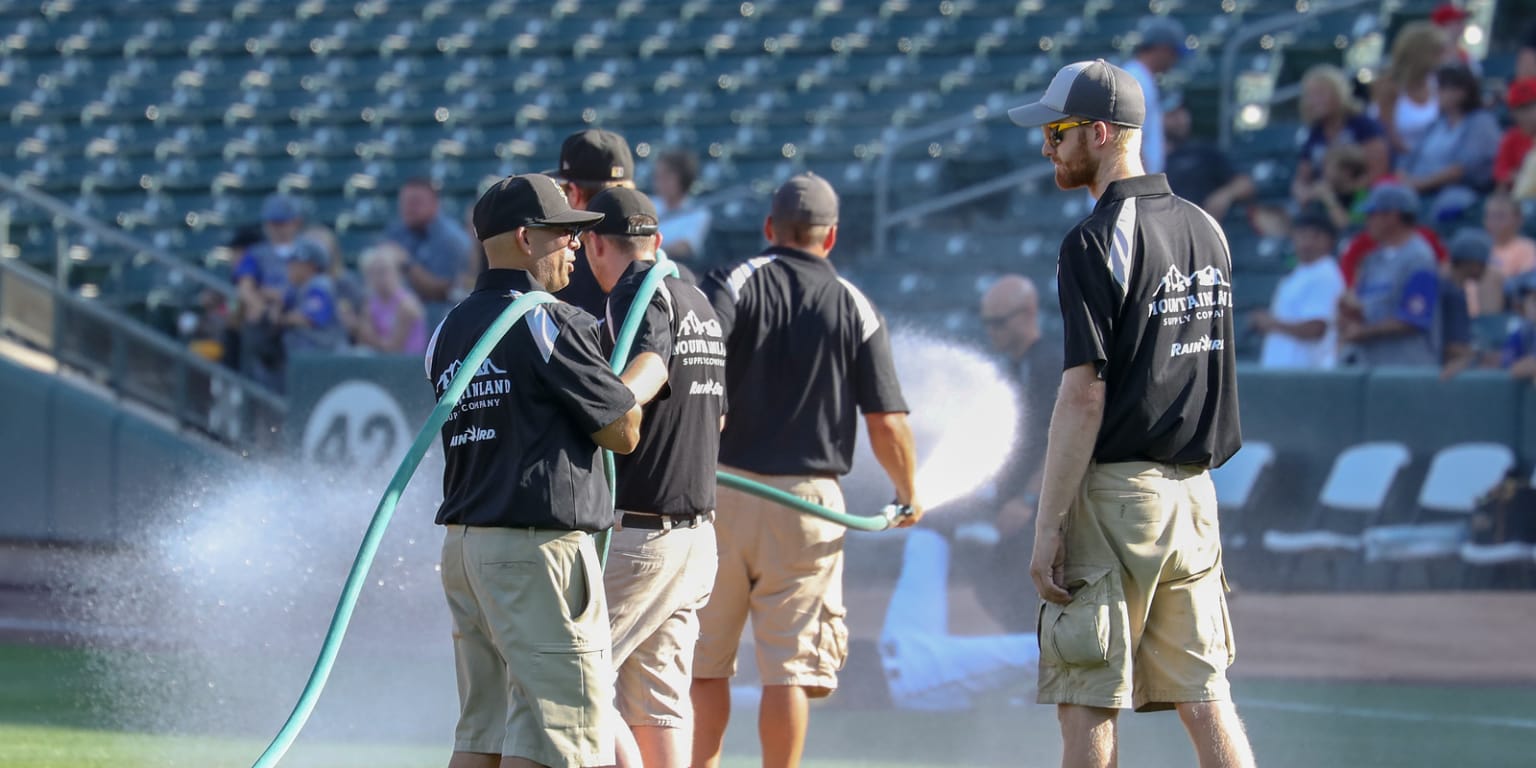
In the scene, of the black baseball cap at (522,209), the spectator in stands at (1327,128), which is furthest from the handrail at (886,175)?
the black baseball cap at (522,209)

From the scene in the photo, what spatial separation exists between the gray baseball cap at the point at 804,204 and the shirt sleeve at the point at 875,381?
1.40 feet

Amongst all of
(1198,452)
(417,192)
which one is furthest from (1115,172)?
(417,192)

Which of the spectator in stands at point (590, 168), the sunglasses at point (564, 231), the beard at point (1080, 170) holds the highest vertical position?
the spectator in stands at point (590, 168)

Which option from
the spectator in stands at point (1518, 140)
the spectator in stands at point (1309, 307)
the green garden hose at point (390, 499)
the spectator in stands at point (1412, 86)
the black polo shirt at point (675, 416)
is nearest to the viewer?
the green garden hose at point (390, 499)

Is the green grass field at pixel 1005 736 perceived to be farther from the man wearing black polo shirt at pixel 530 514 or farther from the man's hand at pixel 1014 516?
the man wearing black polo shirt at pixel 530 514

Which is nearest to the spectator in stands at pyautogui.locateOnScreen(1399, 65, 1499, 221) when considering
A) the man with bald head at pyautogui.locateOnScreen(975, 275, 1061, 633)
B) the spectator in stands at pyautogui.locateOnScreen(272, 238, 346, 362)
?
the man with bald head at pyautogui.locateOnScreen(975, 275, 1061, 633)

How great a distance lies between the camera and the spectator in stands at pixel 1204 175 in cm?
1157

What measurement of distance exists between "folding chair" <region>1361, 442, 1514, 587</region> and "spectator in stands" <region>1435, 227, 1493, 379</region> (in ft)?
1.48

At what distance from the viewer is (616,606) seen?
516 cm

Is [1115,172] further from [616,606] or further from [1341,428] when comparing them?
[1341,428]

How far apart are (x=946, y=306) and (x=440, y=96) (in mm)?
8184

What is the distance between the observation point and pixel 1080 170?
4707mm

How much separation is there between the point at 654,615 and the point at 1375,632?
526 cm

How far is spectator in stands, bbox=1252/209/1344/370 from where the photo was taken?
1031 cm
